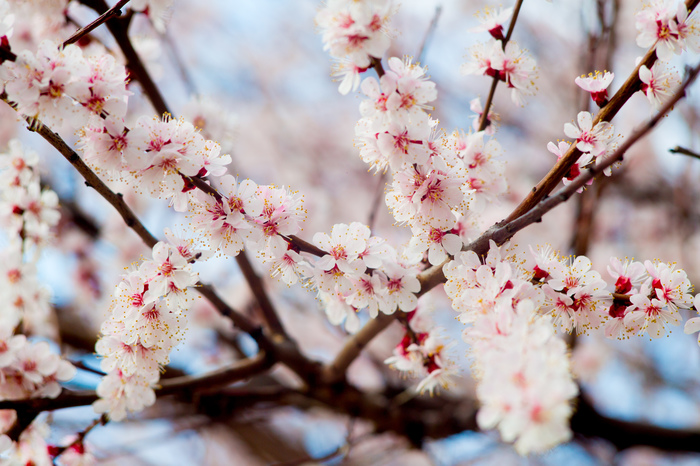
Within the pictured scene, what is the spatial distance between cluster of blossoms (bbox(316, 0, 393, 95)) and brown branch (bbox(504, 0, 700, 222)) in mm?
541

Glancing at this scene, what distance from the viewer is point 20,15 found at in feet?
6.09

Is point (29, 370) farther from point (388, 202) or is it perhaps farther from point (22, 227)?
point (388, 202)

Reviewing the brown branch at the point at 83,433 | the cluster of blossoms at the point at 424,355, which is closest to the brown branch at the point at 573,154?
the cluster of blossoms at the point at 424,355

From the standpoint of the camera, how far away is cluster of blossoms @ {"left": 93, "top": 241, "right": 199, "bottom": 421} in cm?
131

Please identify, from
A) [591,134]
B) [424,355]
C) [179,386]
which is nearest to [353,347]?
[424,355]

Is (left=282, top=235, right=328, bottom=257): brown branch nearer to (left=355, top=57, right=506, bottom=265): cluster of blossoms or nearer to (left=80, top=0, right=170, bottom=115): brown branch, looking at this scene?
(left=355, top=57, right=506, bottom=265): cluster of blossoms

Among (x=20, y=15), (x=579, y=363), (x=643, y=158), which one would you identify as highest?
(x=643, y=158)

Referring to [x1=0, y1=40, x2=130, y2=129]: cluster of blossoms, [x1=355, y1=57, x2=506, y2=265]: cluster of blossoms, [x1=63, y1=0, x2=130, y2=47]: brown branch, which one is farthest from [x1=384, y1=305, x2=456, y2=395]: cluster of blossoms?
[x1=63, y1=0, x2=130, y2=47]: brown branch

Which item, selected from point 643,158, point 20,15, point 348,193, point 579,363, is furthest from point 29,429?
point 643,158

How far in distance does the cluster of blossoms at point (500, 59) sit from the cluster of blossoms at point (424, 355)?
0.77 metres

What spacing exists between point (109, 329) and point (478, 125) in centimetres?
125

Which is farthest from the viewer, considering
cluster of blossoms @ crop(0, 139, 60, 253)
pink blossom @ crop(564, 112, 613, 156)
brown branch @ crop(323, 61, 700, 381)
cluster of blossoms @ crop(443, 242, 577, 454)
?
cluster of blossoms @ crop(0, 139, 60, 253)

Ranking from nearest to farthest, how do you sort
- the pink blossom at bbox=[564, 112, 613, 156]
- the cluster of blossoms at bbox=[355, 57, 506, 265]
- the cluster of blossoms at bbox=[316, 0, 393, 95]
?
the cluster of blossoms at bbox=[316, 0, 393, 95] < the cluster of blossoms at bbox=[355, 57, 506, 265] < the pink blossom at bbox=[564, 112, 613, 156]

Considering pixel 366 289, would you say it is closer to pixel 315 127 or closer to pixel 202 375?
pixel 202 375
